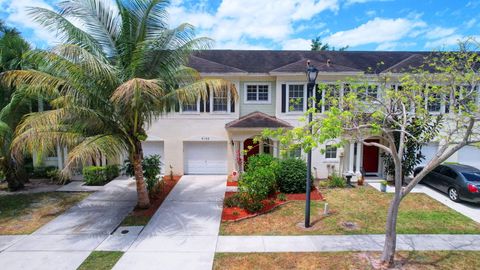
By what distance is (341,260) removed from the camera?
7.57 meters

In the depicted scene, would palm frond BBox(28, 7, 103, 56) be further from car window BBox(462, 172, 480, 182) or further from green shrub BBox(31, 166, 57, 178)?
car window BBox(462, 172, 480, 182)

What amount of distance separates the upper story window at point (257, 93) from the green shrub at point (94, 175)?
9.03 meters

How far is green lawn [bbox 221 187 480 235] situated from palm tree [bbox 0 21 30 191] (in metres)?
10.4

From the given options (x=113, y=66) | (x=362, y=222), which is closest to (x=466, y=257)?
(x=362, y=222)

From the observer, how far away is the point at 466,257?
7742mm

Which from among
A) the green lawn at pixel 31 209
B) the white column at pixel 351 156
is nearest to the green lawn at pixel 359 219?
the white column at pixel 351 156

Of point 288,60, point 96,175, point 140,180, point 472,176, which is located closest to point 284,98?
point 288,60

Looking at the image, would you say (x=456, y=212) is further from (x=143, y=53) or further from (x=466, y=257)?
(x=143, y=53)

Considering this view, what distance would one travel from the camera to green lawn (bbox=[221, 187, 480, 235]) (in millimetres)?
9477

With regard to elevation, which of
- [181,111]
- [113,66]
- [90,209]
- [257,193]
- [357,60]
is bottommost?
[90,209]

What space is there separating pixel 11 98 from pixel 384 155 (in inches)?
754

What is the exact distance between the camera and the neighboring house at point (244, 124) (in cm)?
1576

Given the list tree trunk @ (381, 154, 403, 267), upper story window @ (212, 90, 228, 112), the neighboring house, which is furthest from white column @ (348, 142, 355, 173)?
tree trunk @ (381, 154, 403, 267)

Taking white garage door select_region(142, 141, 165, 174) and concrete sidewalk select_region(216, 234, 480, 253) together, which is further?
white garage door select_region(142, 141, 165, 174)
